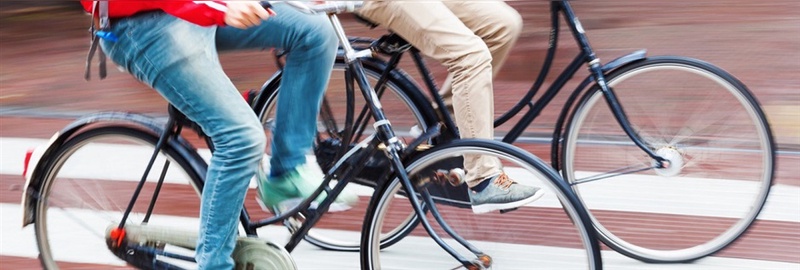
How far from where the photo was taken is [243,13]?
3.24m

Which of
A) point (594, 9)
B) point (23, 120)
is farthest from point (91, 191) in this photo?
point (594, 9)

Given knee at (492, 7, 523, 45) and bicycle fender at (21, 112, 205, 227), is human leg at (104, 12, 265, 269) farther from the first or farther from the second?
knee at (492, 7, 523, 45)

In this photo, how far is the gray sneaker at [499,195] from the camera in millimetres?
3641

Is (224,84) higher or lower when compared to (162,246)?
higher

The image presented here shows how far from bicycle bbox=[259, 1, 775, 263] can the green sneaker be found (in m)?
0.53

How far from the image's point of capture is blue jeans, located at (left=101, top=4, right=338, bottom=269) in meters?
3.43

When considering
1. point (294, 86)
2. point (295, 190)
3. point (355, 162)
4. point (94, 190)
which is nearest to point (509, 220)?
point (355, 162)

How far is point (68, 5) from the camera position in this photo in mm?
11820

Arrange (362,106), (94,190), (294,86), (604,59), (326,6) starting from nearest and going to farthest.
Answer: (326,6) < (294,86) < (94,190) < (362,106) < (604,59)

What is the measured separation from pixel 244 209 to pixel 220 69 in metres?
0.59

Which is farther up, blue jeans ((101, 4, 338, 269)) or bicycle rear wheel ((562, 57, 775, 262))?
bicycle rear wheel ((562, 57, 775, 262))

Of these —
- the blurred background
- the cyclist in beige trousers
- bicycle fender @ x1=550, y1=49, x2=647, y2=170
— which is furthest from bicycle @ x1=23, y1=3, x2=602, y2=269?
the blurred background

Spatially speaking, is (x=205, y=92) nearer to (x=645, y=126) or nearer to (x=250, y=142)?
(x=250, y=142)

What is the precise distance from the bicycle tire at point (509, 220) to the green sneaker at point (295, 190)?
0.76ft
